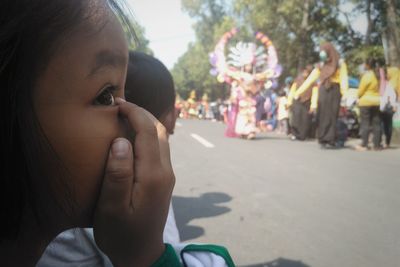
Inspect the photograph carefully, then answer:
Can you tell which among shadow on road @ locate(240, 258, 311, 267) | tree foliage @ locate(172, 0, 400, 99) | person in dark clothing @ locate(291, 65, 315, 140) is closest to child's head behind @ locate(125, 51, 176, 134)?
shadow on road @ locate(240, 258, 311, 267)

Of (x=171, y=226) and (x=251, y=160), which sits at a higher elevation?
(x=171, y=226)

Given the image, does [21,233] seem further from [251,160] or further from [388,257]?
[251,160]

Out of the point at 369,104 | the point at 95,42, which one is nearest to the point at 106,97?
the point at 95,42

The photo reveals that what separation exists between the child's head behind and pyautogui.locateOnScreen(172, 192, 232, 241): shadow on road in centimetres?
81

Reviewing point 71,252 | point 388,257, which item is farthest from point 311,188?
point 71,252

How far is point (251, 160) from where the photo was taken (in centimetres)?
596

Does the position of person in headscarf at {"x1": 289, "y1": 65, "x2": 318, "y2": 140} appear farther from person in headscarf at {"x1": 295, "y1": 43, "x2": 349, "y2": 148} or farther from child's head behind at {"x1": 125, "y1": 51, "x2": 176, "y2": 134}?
child's head behind at {"x1": 125, "y1": 51, "x2": 176, "y2": 134}

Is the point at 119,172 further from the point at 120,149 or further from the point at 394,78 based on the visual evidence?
the point at 394,78

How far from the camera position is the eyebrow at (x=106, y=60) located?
72cm

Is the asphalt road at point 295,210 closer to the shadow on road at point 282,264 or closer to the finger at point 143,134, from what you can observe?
the shadow on road at point 282,264

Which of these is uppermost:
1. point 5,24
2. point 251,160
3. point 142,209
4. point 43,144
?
point 5,24

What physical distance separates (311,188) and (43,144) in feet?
11.6

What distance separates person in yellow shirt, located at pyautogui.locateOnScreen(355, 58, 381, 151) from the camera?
23.2 ft

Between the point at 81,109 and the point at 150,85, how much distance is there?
5.12ft
